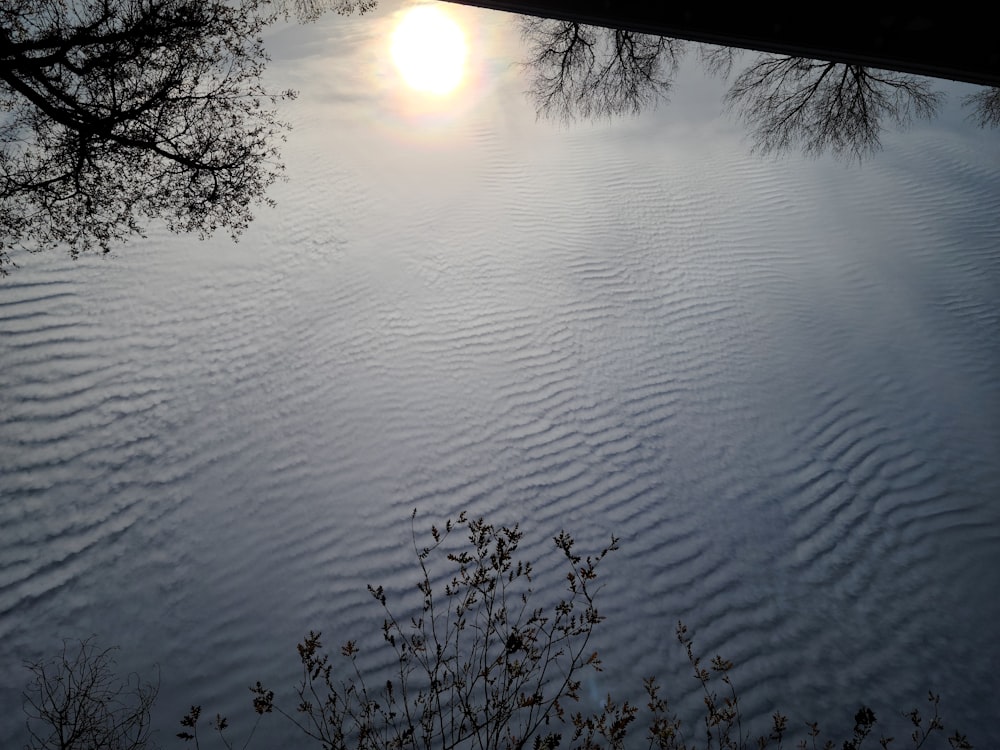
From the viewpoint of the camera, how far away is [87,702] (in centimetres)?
506

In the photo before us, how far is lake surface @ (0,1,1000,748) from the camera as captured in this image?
604 centimetres

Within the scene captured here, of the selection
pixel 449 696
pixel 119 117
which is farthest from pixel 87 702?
pixel 119 117

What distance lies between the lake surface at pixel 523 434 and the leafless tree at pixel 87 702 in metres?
0.17

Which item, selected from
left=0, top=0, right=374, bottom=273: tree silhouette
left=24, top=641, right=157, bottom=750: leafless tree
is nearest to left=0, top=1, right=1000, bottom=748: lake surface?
left=24, top=641, right=157, bottom=750: leafless tree

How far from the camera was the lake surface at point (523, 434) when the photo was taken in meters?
6.04

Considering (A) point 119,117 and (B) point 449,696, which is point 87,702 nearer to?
(B) point 449,696

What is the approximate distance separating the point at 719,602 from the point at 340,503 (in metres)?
4.89

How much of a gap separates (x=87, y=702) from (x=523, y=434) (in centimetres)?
562

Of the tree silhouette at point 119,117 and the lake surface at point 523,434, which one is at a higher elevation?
the tree silhouette at point 119,117

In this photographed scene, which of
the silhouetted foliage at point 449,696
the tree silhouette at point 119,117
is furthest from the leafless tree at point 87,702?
the tree silhouette at point 119,117

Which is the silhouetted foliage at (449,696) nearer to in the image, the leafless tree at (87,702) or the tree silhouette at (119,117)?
the leafless tree at (87,702)

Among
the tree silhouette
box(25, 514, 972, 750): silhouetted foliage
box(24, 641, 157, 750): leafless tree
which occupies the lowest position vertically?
box(25, 514, 972, 750): silhouetted foliage

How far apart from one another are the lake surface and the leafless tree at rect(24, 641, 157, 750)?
166 mm

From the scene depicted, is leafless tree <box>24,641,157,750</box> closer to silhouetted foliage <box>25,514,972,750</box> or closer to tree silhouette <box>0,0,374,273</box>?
silhouetted foliage <box>25,514,972,750</box>
